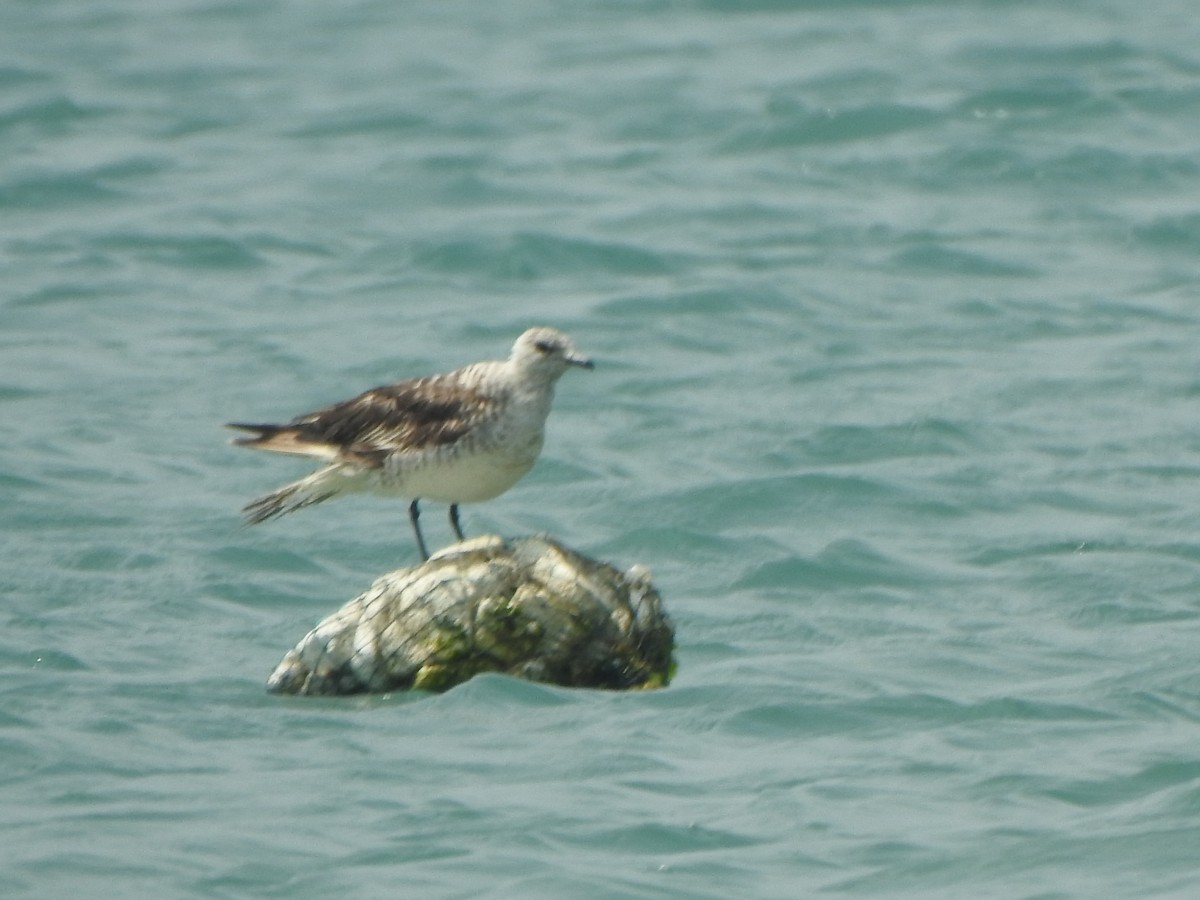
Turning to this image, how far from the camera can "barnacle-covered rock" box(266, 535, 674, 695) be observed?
12156mm

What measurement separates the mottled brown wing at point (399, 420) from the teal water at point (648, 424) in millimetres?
1391

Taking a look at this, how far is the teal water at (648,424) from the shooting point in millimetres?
11641

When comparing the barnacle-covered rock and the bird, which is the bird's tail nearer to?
the bird

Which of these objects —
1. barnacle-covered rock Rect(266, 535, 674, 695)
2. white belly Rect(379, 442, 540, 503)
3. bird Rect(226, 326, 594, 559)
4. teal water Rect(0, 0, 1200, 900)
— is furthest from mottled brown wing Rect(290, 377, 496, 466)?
teal water Rect(0, 0, 1200, 900)

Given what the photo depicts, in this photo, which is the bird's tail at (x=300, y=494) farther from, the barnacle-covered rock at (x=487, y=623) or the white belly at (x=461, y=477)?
the barnacle-covered rock at (x=487, y=623)

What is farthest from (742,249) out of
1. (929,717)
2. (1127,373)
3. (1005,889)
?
(1005,889)

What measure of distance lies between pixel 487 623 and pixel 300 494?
1561 millimetres

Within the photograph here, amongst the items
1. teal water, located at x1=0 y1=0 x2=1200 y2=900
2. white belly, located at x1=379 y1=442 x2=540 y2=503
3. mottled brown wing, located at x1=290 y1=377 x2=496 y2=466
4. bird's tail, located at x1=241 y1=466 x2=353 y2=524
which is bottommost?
teal water, located at x1=0 y1=0 x2=1200 y2=900

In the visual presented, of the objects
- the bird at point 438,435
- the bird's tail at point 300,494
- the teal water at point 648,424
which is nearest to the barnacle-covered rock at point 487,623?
the teal water at point 648,424

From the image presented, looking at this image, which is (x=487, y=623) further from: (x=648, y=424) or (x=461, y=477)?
(x=648, y=424)

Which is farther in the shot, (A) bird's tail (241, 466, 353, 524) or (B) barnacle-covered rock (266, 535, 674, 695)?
(A) bird's tail (241, 466, 353, 524)

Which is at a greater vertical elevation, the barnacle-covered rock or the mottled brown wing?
the mottled brown wing

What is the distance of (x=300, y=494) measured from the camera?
517 inches

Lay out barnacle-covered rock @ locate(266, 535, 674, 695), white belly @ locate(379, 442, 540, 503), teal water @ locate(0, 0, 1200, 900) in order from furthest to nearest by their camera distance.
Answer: white belly @ locate(379, 442, 540, 503) → barnacle-covered rock @ locate(266, 535, 674, 695) → teal water @ locate(0, 0, 1200, 900)
